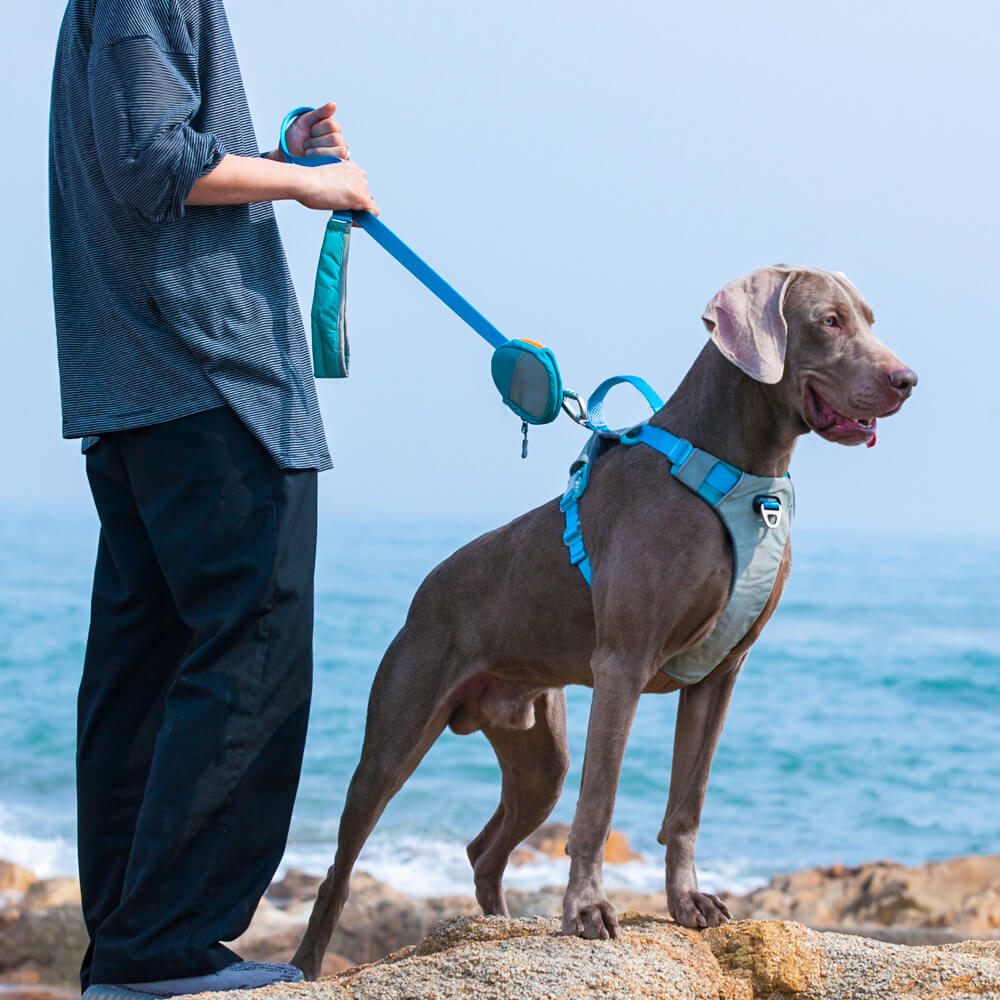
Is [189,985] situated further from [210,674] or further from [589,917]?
[589,917]

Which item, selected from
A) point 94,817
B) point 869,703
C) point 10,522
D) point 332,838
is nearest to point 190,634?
→ point 94,817

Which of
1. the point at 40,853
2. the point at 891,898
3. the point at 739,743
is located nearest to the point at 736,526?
the point at 891,898

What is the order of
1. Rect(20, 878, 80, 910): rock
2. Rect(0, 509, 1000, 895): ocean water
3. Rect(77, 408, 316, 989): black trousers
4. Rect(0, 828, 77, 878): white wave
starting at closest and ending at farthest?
Rect(77, 408, 316, 989): black trousers, Rect(20, 878, 80, 910): rock, Rect(0, 828, 77, 878): white wave, Rect(0, 509, 1000, 895): ocean water

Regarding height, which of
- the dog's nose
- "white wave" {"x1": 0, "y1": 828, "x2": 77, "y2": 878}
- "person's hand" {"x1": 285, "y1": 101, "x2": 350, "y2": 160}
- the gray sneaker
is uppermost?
"person's hand" {"x1": 285, "y1": 101, "x2": 350, "y2": 160}

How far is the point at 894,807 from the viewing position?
43.0ft

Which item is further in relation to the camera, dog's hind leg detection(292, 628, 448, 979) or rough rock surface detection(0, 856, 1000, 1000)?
rough rock surface detection(0, 856, 1000, 1000)

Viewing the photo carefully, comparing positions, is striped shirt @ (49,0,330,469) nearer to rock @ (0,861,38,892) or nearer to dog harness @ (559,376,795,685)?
dog harness @ (559,376,795,685)

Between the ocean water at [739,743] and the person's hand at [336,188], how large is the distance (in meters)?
6.16

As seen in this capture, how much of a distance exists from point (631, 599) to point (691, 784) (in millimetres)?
600

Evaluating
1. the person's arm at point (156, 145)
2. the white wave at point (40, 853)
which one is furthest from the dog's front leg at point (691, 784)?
the white wave at point (40, 853)

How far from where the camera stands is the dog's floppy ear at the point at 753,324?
2924mm

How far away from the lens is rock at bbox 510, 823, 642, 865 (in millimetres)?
8836

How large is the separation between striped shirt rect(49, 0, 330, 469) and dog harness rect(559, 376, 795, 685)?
892 millimetres

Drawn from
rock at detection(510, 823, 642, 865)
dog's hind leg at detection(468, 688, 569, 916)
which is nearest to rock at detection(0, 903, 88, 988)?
rock at detection(510, 823, 642, 865)
